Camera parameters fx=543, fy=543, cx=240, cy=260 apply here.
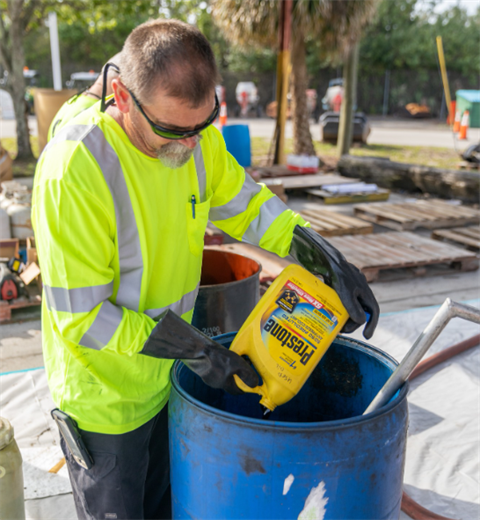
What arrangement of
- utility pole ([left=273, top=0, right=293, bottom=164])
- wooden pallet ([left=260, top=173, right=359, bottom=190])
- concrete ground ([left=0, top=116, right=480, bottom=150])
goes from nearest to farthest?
wooden pallet ([left=260, top=173, right=359, bottom=190]), utility pole ([left=273, top=0, right=293, bottom=164]), concrete ground ([left=0, top=116, right=480, bottom=150])

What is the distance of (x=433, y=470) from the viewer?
2.70 m

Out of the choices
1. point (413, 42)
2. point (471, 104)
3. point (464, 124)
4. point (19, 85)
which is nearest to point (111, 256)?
point (19, 85)

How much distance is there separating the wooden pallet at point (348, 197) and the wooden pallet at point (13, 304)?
4.97 meters

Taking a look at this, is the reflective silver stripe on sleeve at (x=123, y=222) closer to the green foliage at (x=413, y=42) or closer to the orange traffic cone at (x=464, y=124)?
the orange traffic cone at (x=464, y=124)

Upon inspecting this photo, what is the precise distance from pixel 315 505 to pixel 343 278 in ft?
2.25

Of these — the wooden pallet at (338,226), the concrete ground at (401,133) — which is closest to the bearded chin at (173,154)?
the wooden pallet at (338,226)

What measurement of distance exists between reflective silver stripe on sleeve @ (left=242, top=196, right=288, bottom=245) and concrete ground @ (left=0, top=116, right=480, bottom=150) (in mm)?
12821

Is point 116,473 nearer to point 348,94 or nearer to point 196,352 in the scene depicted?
point 196,352

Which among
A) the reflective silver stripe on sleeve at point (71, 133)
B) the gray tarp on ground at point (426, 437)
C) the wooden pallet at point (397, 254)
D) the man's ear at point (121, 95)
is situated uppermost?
the man's ear at point (121, 95)

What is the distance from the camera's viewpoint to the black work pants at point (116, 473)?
5.51 feet

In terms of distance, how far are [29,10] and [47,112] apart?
2.75 m

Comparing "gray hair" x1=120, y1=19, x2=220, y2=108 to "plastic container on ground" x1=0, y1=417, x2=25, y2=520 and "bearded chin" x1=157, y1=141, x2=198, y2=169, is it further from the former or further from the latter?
"plastic container on ground" x1=0, y1=417, x2=25, y2=520

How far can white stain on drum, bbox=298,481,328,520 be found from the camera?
4.28 feet

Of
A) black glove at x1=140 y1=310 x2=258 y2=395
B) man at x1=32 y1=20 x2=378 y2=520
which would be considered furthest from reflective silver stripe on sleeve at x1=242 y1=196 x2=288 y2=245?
black glove at x1=140 y1=310 x2=258 y2=395
